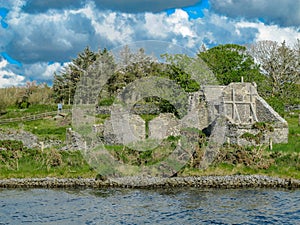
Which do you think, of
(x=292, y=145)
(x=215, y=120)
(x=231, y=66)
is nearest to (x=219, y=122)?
(x=215, y=120)

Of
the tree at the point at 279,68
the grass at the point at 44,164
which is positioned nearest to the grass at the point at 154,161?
the grass at the point at 44,164

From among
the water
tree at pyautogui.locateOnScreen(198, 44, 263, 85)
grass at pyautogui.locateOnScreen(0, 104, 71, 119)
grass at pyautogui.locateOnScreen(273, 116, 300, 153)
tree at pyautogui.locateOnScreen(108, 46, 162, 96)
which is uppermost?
tree at pyautogui.locateOnScreen(198, 44, 263, 85)

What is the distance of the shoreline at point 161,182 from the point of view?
1064 inches

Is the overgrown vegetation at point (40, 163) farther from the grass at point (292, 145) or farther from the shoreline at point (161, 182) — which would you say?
the grass at point (292, 145)

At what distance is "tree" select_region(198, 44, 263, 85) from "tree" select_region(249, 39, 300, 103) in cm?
418

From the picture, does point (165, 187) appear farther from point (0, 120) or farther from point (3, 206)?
point (0, 120)

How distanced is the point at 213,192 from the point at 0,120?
130 ft

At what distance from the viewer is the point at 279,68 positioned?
212 ft

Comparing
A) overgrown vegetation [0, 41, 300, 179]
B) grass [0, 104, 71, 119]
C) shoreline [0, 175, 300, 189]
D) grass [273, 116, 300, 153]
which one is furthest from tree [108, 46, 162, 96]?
grass [273, 116, 300, 153]

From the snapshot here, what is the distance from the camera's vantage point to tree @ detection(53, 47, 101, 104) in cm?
6944

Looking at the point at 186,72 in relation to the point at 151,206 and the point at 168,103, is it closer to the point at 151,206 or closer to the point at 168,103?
the point at 168,103

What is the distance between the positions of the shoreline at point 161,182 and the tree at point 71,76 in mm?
38907

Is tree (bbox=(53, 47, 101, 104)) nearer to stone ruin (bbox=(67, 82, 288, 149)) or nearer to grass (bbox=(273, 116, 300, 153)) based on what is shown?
stone ruin (bbox=(67, 82, 288, 149))

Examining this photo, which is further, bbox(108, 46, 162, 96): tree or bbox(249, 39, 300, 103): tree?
bbox(249, 39, 300, 103): tree
